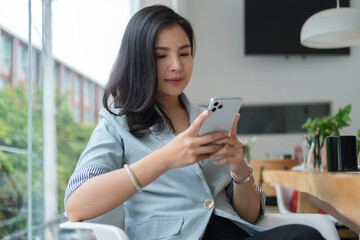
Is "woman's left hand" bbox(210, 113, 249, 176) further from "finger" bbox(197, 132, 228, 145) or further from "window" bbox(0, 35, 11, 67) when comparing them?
"window" bbox(0, 35, 11, 67)

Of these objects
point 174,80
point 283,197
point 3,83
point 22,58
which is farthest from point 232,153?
point 283,197

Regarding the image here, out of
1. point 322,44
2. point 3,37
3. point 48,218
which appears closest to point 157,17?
point 3,37

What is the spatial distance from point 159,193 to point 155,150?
0.40ft

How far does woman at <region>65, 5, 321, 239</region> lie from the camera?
120cm

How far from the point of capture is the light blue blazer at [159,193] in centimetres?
121

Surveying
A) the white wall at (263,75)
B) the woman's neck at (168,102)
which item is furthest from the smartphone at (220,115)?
the white wall at (263,75)

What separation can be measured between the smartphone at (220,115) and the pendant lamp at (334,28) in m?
2.32

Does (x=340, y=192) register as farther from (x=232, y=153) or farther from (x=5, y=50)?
(x=5, y=50)

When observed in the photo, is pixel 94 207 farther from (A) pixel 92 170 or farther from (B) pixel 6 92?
(B) pixel 6 92

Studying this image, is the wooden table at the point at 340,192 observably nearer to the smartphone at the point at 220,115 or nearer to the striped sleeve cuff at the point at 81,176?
the smartphone at the point at 220,115

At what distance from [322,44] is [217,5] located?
3734mm

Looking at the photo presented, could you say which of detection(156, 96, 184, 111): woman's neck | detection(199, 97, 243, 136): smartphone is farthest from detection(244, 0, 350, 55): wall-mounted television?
detection(199, 97, 243, 136): smartphone

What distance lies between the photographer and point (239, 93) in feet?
22.7

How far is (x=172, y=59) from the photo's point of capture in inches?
49.9
